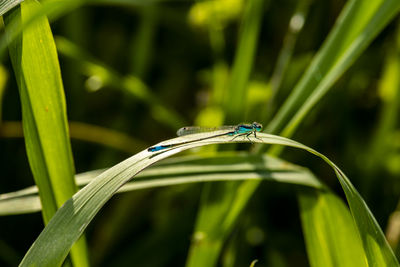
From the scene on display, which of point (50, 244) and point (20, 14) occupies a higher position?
point (20, 14)

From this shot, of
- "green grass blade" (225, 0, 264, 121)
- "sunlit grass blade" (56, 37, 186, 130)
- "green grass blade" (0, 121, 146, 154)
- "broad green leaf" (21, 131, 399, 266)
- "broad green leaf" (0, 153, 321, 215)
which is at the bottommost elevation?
"broad green leaf" (21, 131, 399, 266)

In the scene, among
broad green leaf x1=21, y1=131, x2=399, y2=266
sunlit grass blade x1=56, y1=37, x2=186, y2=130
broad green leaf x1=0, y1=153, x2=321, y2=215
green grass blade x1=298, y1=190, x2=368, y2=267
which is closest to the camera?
broad green leaf x1=21, y1=131, x2=399, y2=266

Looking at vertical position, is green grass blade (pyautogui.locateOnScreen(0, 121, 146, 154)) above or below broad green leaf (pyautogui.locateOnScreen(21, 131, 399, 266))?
above

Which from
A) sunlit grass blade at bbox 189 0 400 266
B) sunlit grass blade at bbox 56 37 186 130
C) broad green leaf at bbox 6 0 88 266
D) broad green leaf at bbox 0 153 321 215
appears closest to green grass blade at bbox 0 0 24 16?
broad green leaf at bbox 6 0 88 266

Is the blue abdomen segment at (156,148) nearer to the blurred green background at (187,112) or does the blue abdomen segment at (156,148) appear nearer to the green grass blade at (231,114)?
the green grass blade at (231,114)

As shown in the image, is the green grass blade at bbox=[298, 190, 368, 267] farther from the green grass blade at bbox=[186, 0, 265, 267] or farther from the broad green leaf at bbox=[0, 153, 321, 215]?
the green grass blade at bbox=[186, 0, 265, 267]

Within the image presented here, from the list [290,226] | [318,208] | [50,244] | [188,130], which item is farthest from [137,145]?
[50,244]

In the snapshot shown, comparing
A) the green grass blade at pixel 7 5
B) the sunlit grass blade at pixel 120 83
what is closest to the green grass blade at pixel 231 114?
the sunlit grass blade at pixel 120 83

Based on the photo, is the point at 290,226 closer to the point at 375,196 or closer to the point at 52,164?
the point at 375,196
